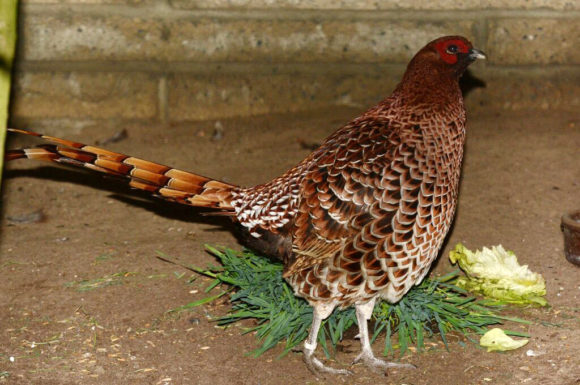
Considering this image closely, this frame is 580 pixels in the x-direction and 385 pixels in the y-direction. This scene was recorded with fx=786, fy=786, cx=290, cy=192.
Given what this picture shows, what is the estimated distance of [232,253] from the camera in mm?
3781

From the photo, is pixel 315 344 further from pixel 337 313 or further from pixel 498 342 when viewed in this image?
pixel 498 342

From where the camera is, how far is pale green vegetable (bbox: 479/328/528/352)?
326cm

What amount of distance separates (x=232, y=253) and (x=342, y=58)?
7.38 feet

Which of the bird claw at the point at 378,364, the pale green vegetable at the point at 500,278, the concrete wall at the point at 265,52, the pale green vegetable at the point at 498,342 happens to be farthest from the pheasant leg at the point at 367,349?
the concrete wall at the point at 265,52

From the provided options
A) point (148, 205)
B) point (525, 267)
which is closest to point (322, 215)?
point (525, 267)

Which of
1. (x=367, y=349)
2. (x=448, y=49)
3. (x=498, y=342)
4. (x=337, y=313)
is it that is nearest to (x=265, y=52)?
(x=448, y=49)

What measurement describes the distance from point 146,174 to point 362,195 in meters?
0.93

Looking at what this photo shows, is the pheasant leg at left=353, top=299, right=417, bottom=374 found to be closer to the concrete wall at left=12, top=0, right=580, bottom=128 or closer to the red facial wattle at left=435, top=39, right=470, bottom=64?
the red facial wattle at left=435, top=39, right=470, bottom=64

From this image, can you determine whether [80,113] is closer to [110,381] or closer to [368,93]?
[368,93]

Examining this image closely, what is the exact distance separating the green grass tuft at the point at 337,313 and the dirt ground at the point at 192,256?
81 millimetres

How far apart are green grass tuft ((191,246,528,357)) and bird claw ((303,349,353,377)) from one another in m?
0.09

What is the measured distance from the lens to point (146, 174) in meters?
3.29

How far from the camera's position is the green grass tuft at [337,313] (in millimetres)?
3357

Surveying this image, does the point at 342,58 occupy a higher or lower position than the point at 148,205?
higher
